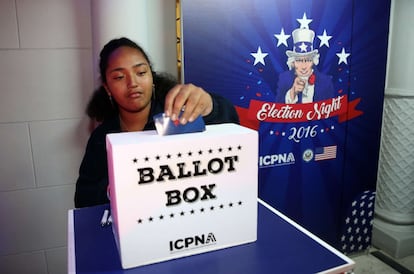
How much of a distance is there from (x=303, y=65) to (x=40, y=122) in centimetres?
153

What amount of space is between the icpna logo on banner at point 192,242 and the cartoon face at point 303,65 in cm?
143

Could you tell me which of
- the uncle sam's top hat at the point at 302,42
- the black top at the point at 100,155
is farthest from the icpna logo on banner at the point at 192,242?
the uncle sam's top hat at the point at 302,42

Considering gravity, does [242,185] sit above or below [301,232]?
above

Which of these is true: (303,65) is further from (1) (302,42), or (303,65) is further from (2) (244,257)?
(2) (244,257)

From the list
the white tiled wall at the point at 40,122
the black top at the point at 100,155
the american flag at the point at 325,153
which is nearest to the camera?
the black top at the point at 100,155

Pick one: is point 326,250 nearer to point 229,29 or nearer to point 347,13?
point 229,29

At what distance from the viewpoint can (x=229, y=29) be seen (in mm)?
1901

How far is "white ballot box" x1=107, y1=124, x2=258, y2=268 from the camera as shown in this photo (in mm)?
Answer: 855

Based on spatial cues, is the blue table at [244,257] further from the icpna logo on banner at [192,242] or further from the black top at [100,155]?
the black top at [100,155]

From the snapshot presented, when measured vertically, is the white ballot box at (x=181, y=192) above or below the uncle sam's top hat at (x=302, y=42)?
below

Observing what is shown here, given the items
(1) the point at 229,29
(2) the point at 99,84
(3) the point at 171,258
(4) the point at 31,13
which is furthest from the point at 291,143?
(4) the point at 31,13

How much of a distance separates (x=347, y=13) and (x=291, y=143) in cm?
87

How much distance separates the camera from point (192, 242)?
36.9 inches

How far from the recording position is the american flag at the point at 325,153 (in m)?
2.30
